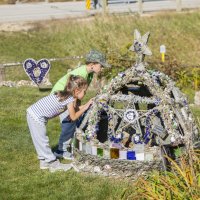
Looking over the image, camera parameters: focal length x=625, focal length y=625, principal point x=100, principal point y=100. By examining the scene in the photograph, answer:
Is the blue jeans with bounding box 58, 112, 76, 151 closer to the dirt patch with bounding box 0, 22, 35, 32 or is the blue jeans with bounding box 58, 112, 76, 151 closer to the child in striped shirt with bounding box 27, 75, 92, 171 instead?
the child in striped shirt with bounding box 27, 75, 92, 171

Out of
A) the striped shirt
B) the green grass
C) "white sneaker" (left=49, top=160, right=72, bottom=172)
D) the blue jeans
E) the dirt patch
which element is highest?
the dirt patch

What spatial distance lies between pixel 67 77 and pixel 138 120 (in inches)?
43.0

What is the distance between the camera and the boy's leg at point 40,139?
26.4 ft

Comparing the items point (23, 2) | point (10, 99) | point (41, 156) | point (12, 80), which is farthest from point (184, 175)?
point (23, 2)

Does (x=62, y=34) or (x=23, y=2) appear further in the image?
(x=23, y=2)

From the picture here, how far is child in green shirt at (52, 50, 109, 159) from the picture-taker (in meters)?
7.97

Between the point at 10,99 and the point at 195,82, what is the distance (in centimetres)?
488

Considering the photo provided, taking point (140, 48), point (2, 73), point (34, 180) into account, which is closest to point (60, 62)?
point (2, 73)

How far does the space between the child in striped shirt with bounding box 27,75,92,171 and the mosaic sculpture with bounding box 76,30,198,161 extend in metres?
0.24

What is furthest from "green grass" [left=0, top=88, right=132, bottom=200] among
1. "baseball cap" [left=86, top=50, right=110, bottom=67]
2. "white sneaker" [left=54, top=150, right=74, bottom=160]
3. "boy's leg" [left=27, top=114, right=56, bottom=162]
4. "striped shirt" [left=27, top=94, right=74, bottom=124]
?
"baseball cap" [left=86, top=50, right=110, bottom=67]

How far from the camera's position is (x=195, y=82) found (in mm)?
15516

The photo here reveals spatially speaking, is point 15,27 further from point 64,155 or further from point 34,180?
point 34,180

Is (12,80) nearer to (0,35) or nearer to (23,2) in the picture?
(0,35)

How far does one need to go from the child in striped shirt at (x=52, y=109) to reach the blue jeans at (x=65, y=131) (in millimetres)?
521
